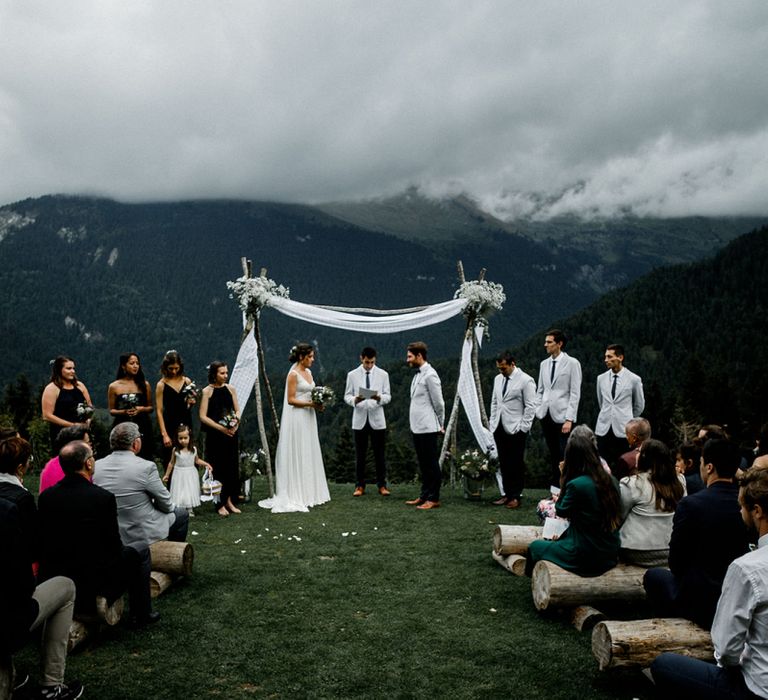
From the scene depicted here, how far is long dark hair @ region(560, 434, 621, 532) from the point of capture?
547 centimetres

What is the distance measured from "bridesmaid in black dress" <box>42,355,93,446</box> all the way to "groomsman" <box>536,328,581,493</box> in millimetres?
6449

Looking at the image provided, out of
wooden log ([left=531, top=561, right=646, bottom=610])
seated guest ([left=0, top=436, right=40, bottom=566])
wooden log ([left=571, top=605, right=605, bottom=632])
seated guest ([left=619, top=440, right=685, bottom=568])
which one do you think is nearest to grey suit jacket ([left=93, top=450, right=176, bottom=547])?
seated guest ([left=0, top=436, right=40, bottom=566])

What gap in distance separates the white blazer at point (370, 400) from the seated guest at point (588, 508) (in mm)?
6076

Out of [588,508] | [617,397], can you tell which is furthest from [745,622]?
[617,397]

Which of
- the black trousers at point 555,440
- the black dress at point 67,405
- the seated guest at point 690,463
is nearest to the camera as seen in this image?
the seated guest at point 690,463

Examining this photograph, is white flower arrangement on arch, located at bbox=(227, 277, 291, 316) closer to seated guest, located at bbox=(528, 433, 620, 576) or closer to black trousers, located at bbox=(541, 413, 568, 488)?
black trousers, located at bbox=(541, 413, 568, 488)

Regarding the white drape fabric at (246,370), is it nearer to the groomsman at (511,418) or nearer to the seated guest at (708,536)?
the groomsman at (511,418)

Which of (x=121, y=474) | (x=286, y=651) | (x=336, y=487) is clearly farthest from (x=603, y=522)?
(x=336, y=487)

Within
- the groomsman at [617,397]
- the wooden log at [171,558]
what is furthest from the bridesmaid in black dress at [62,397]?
the groomsman at [617,397]

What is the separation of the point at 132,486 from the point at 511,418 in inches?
249

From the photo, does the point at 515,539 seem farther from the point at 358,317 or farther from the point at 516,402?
the point at 358,317

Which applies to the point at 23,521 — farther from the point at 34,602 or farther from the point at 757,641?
the point at 757,641

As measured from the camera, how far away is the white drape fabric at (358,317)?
445 inches

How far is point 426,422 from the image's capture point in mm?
10562
